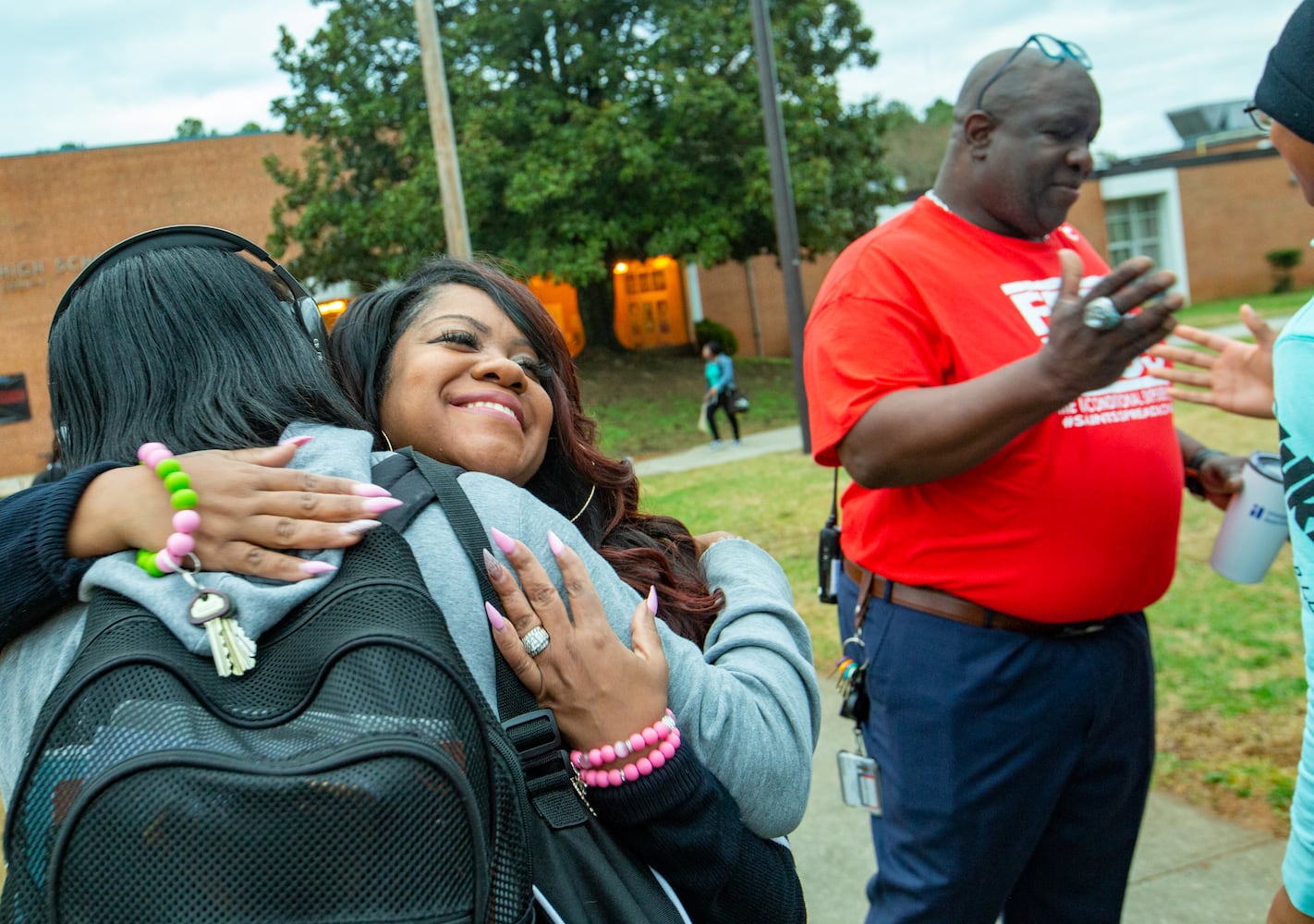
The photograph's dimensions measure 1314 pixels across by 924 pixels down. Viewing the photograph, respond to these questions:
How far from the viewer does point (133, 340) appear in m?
1.37

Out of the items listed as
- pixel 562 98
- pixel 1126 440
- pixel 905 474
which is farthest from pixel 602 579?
pixel 562 98

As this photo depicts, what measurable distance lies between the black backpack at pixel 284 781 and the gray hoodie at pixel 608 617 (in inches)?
1.9

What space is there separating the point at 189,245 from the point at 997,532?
5.40ft

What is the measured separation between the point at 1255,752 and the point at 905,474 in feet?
8.83

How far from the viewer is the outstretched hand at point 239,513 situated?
1193mm

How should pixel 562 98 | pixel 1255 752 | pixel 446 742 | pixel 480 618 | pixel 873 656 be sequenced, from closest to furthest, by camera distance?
pixel 446 742 → pixel 480 618 → pixel 873 656 → pixel 1255 752 → pixel 562 98

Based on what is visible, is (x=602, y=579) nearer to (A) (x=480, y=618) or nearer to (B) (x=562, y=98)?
(A) (x=480, y=618)

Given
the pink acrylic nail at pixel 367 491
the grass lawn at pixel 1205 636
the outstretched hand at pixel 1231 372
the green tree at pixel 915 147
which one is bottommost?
the grass lawn at pixel 1205 636

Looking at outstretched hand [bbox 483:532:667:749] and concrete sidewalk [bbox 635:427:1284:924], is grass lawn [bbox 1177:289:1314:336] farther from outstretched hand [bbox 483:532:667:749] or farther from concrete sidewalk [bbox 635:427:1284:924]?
outstretched hand [bbox 483:532:667:749]

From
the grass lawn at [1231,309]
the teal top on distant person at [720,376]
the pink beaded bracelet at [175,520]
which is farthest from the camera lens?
the grass lawn at [1231,309]

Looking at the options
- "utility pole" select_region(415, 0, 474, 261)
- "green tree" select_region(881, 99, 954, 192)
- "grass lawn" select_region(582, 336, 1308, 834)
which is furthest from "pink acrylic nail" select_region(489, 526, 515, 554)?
"green tree" select_region(881, 99, 954, 192)

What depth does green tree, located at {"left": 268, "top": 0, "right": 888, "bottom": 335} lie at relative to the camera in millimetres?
20016

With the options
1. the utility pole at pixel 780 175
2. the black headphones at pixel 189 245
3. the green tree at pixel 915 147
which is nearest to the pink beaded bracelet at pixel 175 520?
the black headphones at pixel 189 245

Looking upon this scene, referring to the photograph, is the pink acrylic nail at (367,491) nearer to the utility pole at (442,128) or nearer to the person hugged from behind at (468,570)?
the person hugged from behind at (468,570)
